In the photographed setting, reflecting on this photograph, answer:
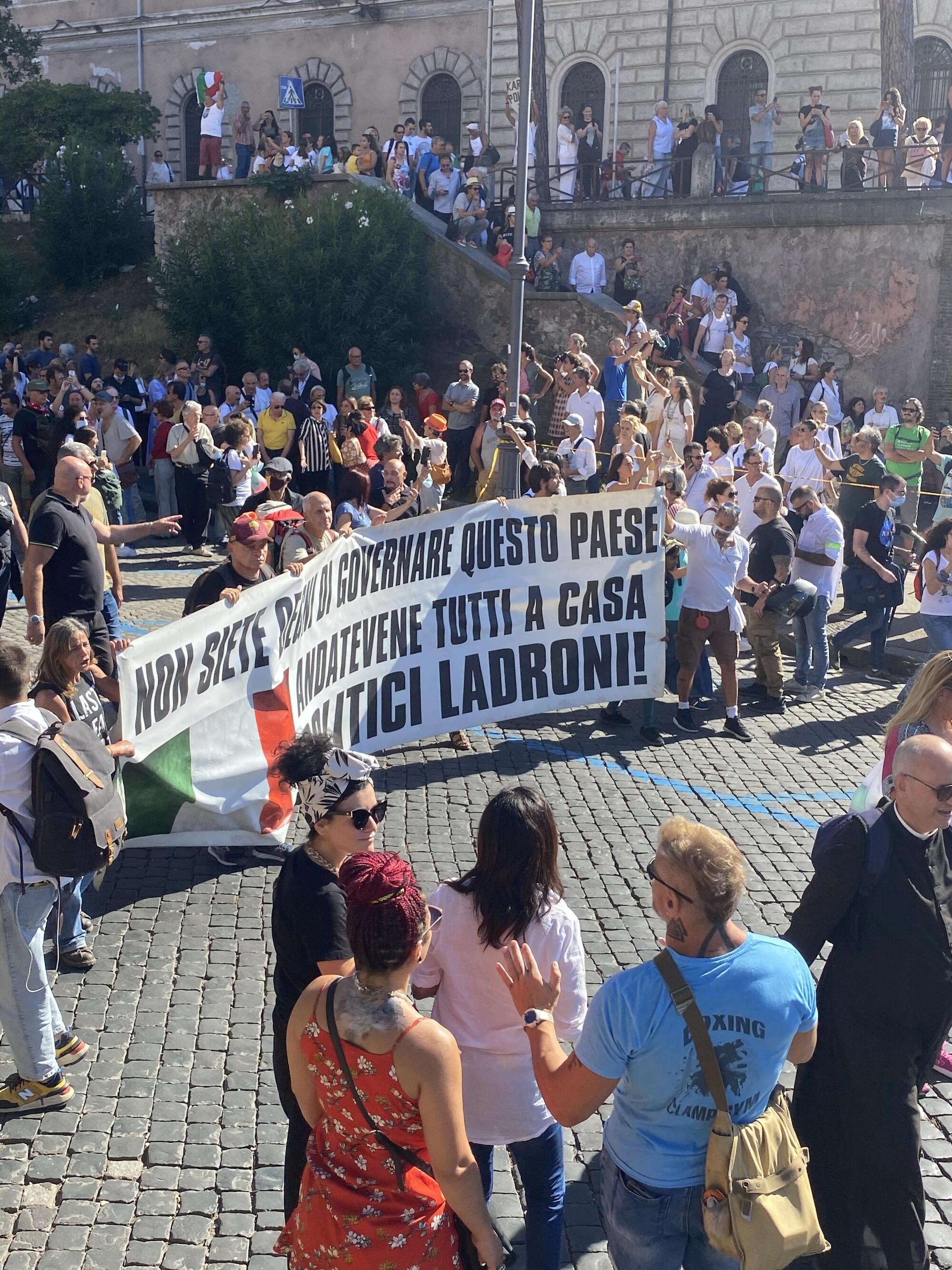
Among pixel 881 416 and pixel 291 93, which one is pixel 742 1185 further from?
pixel 291 93

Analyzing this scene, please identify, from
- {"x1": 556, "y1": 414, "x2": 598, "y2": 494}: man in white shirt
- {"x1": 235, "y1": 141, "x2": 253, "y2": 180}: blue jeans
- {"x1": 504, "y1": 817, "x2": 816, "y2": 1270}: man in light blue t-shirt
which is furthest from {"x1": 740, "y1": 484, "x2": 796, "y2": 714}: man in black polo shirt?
{"x1": 235, "y1": 141, "x2": 253, "y2": 180}: blue jeans

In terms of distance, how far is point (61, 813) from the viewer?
178 inches

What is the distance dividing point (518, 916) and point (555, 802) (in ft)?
14.4

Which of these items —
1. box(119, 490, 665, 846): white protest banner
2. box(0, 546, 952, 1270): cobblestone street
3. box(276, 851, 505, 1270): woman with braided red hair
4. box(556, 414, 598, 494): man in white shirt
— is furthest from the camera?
box(556, 414, 598, 494): man in white shirt

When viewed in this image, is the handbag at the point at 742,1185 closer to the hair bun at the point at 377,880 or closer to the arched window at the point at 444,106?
the hair bun at the point at 377,880

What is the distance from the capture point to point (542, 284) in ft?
72.7

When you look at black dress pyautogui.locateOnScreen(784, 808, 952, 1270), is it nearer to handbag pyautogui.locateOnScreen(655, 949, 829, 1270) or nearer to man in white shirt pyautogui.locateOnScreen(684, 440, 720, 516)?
handbag pyautogui.locateOnScreen(655, 949, 829, 1270)

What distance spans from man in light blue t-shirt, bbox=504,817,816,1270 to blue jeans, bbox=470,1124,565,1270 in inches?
16.6

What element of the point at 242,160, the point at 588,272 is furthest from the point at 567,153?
the point at 242,160

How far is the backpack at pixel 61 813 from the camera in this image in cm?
450

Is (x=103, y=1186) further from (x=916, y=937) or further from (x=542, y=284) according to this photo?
(x=542, y=284)

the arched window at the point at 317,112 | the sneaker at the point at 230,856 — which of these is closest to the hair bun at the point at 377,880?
the sneaker at the point at 230,856

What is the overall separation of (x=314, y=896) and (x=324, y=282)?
18.8 meters

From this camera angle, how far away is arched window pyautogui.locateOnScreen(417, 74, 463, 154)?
109 feet
